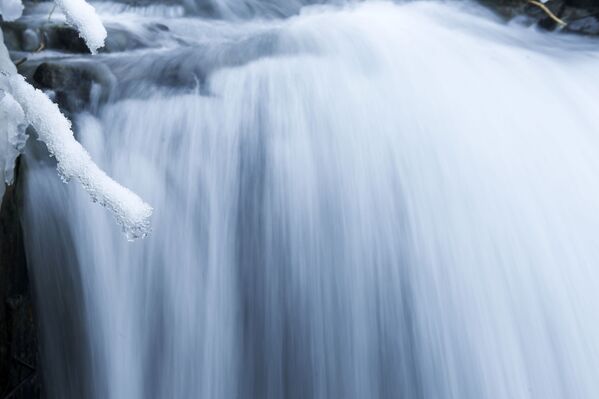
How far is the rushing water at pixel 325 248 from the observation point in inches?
85.3

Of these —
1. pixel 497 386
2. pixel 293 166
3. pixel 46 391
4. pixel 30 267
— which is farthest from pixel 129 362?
pixel 497 386

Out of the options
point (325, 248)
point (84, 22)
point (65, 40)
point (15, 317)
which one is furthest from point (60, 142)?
point (65, 40)

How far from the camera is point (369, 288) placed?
2.30m

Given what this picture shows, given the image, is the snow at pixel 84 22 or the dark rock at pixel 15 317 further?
the dark rock at pixel 15 317

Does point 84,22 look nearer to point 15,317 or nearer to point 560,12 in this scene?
point 15,317

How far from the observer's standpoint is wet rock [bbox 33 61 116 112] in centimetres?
272

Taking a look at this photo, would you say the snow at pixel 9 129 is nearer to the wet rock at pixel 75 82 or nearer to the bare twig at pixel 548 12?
the wet rock at pixel 75 82

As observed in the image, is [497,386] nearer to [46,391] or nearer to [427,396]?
[427,396]

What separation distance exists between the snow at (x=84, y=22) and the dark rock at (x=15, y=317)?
0.60 meters

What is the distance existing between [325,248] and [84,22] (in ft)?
4.03

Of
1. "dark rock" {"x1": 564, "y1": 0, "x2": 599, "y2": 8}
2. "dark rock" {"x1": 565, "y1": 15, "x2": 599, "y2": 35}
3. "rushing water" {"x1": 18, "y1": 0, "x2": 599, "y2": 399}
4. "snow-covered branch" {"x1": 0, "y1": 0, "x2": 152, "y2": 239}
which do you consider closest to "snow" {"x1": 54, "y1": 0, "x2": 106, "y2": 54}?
"snow-covered branch" {"x1": 0, "y1": 0, "x2": 152, "y2": 239}

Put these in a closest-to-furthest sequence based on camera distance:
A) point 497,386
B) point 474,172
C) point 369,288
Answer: point 497,386 < point 369,288 < point 474,172

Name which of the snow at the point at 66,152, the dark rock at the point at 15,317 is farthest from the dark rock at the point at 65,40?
the snow at the point at 66,152

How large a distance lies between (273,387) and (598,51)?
288 cm
